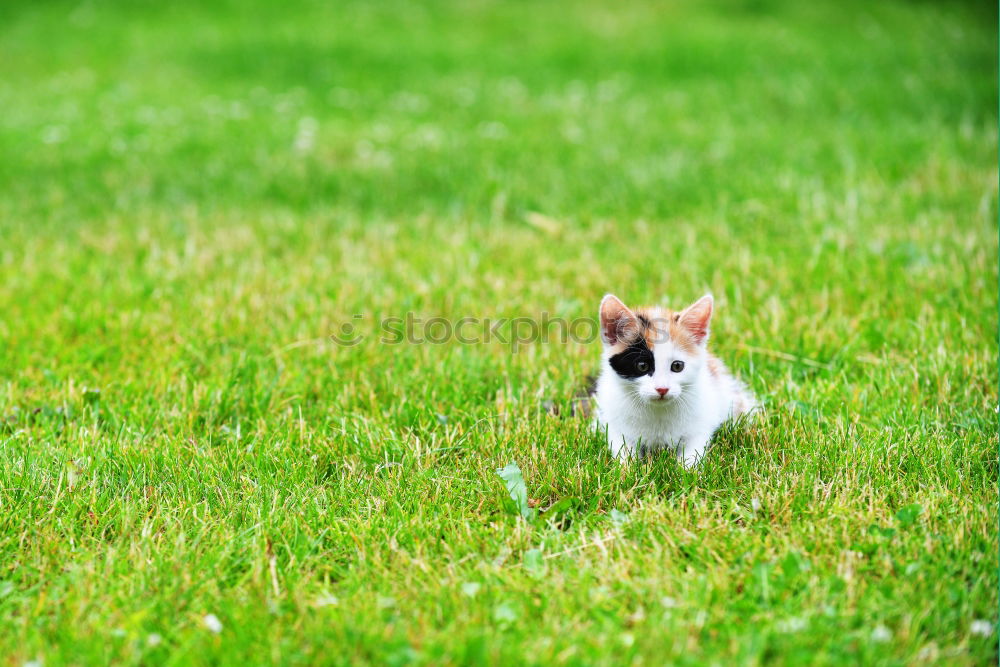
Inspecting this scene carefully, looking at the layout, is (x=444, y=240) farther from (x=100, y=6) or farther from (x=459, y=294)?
(x=100, y=6)

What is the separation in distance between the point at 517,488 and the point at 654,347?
2.47 ft

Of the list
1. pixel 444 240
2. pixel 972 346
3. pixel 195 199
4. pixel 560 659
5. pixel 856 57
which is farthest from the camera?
pixel 856 57

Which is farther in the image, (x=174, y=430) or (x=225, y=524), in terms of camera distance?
(x=174, y=430)

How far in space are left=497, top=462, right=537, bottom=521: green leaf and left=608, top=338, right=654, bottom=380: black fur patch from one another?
1.86 ft

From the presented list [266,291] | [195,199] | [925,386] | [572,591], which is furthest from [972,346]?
[195,199]

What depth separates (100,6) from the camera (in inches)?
679

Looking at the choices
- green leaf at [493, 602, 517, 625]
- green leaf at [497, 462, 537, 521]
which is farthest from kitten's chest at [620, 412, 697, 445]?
green leaf at [493, 602, 517, 625]

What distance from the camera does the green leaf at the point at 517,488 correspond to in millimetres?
3268

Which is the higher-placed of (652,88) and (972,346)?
(652,88)

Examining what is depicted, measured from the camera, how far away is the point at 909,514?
3.06 m

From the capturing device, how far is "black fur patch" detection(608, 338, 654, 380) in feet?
10.9

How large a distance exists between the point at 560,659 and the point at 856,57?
41.6ft

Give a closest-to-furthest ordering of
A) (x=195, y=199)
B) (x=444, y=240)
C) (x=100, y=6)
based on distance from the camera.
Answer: (x=444, y=240) → (x=195, y=199) → (x=100, y=6)

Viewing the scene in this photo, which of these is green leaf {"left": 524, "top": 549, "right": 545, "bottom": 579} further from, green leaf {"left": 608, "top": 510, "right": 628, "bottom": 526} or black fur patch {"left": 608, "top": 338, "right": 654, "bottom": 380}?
black fur patch {"left": 608, "top": 338, "right": 654, "bottom": 380}
